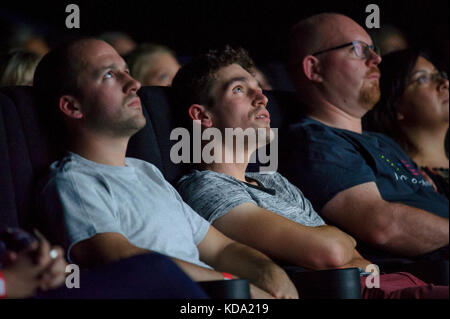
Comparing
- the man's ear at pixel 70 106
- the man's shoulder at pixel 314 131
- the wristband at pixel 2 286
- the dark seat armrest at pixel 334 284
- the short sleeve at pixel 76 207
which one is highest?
the man's ear at pixel 70 106

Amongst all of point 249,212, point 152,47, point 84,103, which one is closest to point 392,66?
point 152,47

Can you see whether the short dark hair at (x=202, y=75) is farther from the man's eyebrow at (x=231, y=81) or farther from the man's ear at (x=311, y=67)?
the man's ear at (x=311, y=67)

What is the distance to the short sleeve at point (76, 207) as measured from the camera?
3.17ft

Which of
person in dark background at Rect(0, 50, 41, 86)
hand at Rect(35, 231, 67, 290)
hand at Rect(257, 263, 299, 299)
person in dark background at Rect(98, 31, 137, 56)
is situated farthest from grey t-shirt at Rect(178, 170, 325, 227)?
person in dark background at Rect(98, 31, 137, 56)

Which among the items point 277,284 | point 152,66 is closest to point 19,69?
point 152,66

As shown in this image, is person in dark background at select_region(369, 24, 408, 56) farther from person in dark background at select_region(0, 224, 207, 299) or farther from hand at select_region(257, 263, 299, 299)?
person in dark background at select_region(0, 224, 207, 299)

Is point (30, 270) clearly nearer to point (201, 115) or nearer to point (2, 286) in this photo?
point (2, 286)

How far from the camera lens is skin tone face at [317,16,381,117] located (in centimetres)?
179

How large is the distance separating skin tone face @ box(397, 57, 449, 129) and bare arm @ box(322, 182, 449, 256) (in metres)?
0.57

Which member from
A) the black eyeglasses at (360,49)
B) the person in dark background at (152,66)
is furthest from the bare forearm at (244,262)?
the person in dark background at (152,66)

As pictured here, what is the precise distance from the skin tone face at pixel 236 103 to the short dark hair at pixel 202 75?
2cm
